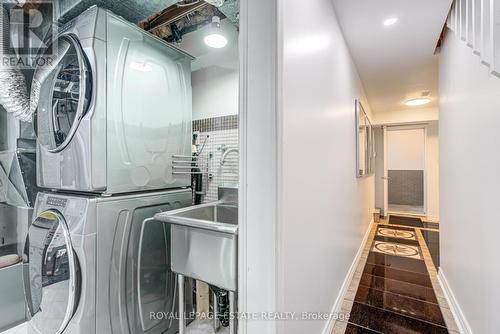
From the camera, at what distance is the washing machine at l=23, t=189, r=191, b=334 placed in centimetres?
122

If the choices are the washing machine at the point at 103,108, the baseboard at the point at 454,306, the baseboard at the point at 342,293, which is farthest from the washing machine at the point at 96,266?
the baseboard at the point at 454,306

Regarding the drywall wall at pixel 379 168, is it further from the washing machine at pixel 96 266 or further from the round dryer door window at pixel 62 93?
the round dryer door window at pixel 62 93

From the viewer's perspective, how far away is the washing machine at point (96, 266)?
3.99 ft

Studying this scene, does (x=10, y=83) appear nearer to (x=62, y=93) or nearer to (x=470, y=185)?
(x=62, y=93)

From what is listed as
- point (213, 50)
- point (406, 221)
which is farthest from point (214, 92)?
point (406, 221)

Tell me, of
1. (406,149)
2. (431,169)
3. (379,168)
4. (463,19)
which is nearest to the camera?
(463,19)

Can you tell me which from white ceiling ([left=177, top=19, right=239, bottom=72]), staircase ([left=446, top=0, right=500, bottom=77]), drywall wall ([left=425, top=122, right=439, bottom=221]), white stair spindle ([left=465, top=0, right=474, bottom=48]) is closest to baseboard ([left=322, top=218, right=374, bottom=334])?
staircase ([left=446, top=0, right=500, bottom=77])

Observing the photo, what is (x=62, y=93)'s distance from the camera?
1.36 meters

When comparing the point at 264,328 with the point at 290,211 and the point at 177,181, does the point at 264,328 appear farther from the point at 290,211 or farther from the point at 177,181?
the point at 177,181

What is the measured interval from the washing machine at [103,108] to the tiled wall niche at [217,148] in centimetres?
48

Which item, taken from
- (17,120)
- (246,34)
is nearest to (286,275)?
(246,34)

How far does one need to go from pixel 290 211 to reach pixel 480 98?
54.0 inches

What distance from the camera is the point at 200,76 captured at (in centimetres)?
221

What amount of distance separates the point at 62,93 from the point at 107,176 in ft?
1.88
